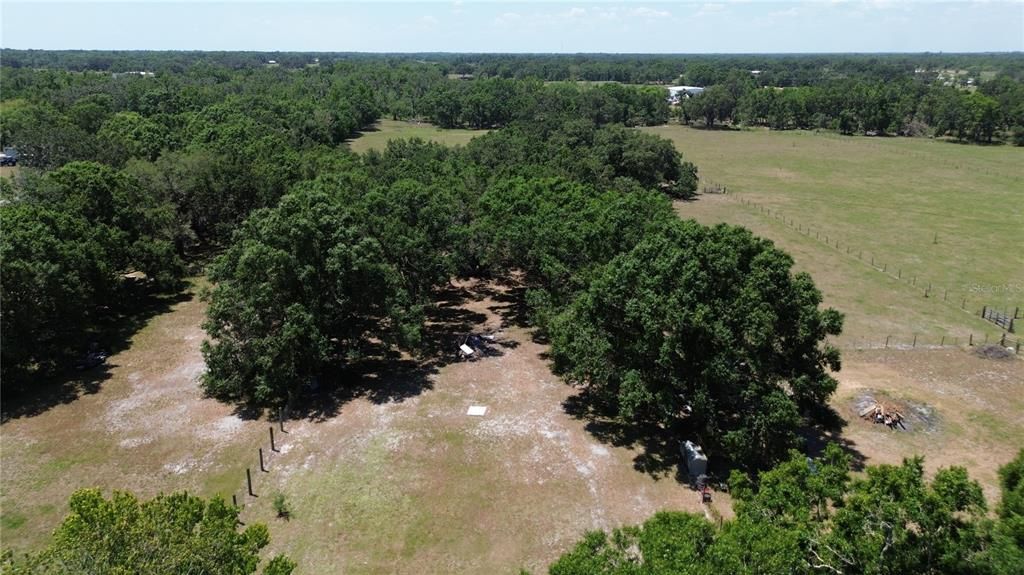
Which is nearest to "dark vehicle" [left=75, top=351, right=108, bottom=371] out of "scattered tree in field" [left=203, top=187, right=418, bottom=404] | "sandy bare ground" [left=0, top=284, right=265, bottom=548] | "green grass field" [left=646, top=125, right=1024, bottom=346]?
"sandy bare ground" [left=0, top=284, right=265, bottom=548]

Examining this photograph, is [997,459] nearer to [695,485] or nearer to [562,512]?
[695,485]

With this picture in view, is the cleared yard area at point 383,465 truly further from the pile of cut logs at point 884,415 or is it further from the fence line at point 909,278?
the fence line at point 909,278

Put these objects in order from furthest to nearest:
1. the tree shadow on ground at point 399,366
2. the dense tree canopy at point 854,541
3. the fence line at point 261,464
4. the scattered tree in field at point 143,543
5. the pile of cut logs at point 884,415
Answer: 1. the tree shadow on ground at point 399,366
2. the pile of cut logs at point 884,415
3. the fence line at point 261,464
4. the dense tree canopy at point 854,541
5. the scattered tree in field at point 143,543

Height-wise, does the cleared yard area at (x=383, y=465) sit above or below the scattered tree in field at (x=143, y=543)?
below

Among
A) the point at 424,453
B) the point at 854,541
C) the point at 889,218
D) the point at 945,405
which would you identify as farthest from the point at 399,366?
the point at 889,218

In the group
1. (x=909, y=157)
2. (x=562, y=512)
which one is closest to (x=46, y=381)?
(x=562, y=512)

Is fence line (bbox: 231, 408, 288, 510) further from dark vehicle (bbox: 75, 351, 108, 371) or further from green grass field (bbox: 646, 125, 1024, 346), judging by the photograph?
green grass field (bbox: 646, 125, 1024, 346)

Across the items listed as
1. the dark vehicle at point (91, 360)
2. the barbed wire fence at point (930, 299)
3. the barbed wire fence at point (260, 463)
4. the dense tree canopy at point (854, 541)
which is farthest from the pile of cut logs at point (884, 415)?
the dark vehicle at point (91, 360)
